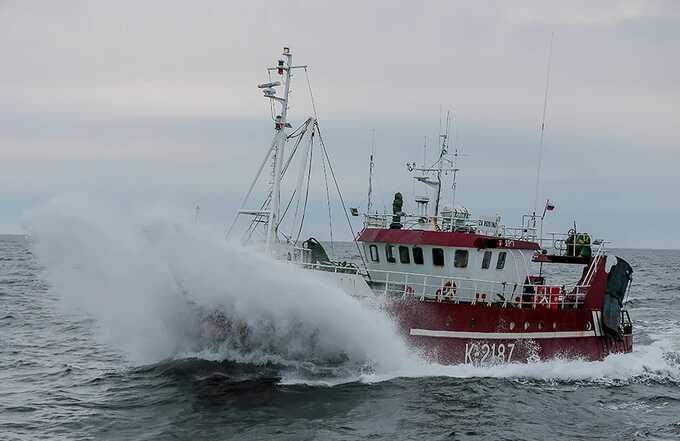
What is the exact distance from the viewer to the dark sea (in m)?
17.9

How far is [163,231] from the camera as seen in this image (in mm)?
20422

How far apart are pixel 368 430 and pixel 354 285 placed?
5.71 m

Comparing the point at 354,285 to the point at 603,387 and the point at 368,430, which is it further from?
the point at 603,387

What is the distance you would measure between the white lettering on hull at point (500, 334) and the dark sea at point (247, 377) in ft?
3.01

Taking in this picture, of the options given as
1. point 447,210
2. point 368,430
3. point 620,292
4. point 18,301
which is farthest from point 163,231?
point 18,301

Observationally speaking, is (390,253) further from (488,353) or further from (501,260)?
(488,353)

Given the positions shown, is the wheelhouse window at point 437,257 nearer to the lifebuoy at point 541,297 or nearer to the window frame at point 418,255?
the window frame at point 418,255

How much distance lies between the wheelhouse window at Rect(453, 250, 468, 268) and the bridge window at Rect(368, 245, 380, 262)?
2.81m

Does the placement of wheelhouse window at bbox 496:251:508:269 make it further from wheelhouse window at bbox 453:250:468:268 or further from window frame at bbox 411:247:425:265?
window frame at bbox 411:247:425:265

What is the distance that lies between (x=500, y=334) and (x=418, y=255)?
3.77 metres

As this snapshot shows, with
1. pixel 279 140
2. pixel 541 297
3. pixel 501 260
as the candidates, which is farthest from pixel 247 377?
pixel 541 297

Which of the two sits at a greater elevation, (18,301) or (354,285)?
(354,285)

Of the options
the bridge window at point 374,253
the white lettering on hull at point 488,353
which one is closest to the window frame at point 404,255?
the bridge window at point 374,253

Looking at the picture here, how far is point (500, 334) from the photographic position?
24.2 m
